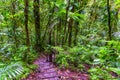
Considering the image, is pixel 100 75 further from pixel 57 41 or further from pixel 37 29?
pixel 57 41

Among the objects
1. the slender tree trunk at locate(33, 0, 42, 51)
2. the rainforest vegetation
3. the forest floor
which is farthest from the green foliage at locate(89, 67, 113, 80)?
the slender tree trunk at locate(33, 0, 42, 51)

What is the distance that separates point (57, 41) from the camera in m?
10.8

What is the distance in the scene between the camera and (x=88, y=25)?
41.6 ft

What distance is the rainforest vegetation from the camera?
5703 mm

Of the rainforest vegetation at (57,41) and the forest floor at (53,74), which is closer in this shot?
the rainforest vegetation at (57,41)

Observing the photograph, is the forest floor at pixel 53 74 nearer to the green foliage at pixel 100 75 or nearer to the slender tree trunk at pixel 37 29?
the green foliage at pixel 100 75

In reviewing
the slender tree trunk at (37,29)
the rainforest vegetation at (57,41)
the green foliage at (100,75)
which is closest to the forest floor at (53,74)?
the rainforest vegetation at (57,41)

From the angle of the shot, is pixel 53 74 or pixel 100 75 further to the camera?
pixel 53 74

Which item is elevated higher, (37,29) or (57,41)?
(37,29)

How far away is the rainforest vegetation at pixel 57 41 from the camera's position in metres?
5.70

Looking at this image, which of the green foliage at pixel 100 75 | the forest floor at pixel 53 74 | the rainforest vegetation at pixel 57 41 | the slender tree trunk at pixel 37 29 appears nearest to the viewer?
the green foliage at pixel 100 75

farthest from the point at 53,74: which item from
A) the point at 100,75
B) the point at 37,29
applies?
the point at 37,29

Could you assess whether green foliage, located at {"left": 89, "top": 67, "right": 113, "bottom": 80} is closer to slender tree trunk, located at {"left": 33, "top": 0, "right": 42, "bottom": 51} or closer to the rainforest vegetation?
the rainforest vegetation

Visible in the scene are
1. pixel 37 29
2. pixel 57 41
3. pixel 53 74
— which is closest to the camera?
pixel 53 74
